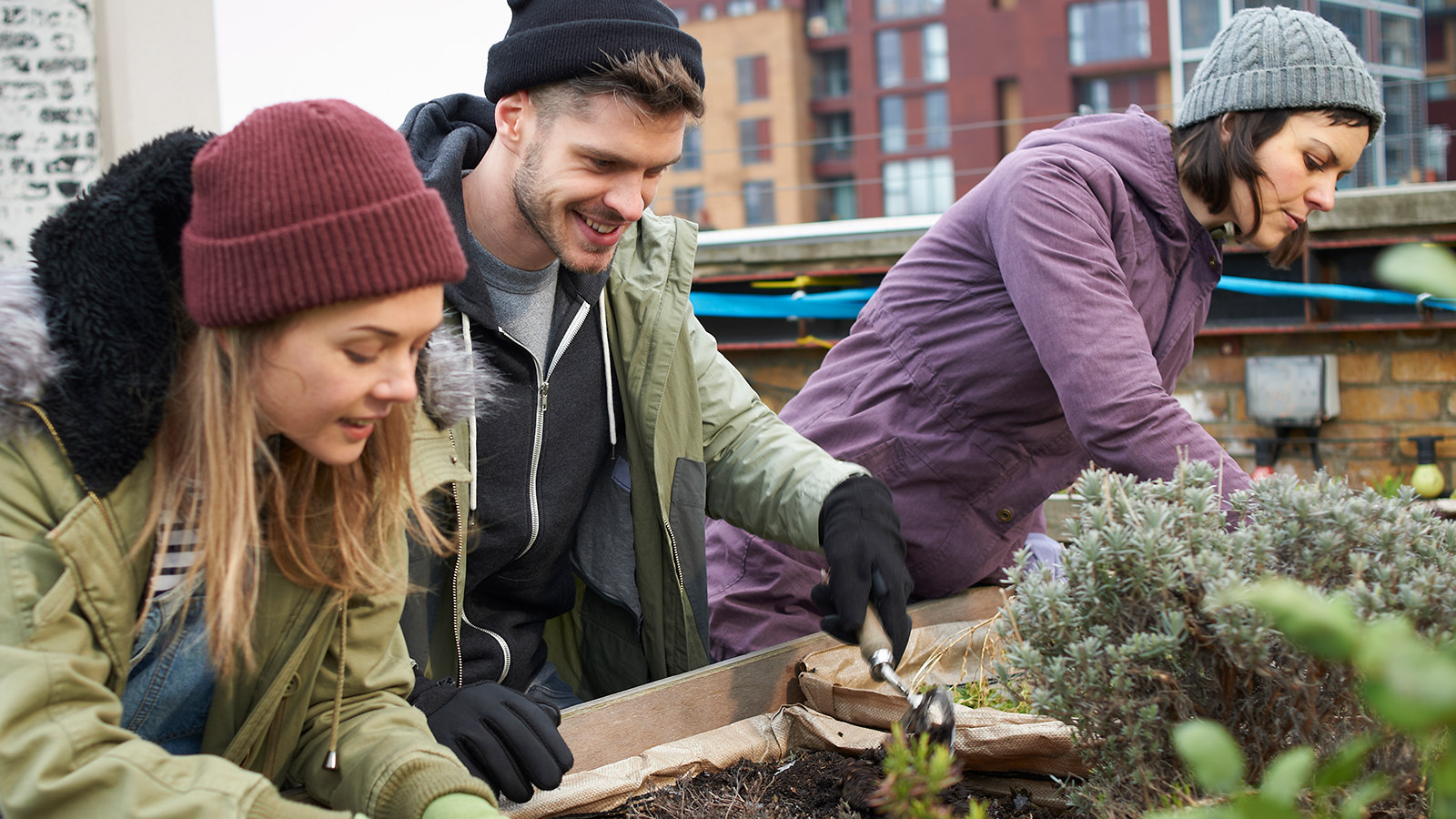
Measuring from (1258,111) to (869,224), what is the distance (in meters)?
5.02

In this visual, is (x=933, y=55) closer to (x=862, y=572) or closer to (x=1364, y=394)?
(x=1364, y=394)

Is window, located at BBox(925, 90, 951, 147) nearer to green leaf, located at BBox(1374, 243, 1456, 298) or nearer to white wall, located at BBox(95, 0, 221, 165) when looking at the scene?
white wall, located at BBox(95, 0, 221, 165)

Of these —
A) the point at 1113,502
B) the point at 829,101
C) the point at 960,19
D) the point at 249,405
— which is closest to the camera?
the point at 249,405

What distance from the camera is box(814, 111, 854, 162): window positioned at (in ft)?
153

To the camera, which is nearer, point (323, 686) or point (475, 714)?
point (323, 686)

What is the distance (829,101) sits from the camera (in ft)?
154

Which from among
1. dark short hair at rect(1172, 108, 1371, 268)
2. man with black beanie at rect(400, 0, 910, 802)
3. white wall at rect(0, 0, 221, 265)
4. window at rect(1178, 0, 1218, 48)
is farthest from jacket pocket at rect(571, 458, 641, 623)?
window at rect(1178, 0, 1218, 48)

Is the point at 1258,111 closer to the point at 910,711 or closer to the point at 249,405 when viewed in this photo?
the point at 910,711

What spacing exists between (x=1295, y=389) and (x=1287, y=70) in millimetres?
4164

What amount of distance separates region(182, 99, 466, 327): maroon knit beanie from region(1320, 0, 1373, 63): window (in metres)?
7.87

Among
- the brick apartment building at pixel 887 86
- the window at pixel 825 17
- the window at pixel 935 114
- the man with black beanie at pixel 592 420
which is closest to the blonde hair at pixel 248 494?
the man with black beanie at pixel 592 420

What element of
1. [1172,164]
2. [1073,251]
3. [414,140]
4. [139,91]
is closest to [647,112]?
[414,140]

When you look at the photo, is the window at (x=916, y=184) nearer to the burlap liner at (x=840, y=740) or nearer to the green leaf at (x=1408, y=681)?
the burlap liner at (x=840, y=740)

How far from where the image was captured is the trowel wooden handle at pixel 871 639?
1608mm
